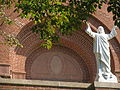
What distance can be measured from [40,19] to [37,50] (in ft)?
19.8

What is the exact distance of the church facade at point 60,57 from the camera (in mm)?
17622

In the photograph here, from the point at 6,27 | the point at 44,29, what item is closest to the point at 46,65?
the point at 6,27

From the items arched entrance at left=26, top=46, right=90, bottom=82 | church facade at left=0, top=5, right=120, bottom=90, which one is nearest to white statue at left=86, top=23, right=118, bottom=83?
church facade at left=0, top=5, right=120, bottom=90

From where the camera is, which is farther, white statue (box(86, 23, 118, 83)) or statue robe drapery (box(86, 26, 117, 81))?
statue robe drapery (box(86, 26, 117, 81))

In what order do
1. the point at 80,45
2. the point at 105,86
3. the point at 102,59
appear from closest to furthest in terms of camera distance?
the point at 105,86
the point at 102,59
the point at 80,45

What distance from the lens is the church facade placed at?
57.8 ft

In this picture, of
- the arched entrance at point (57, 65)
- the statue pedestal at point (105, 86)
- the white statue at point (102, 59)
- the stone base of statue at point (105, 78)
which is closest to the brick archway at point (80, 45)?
the arched entrance at point (57, 65)

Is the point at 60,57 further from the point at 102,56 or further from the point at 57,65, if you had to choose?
the point at 102,56

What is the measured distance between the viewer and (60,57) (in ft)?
62.1

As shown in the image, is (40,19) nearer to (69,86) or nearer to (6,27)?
(69,86)

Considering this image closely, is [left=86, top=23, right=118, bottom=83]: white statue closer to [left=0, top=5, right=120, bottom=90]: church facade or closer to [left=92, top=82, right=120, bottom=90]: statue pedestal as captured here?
[left=92, top=82, right=120, bottom=90]: statue pedestal

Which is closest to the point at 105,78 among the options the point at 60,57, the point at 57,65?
the point at 57,65

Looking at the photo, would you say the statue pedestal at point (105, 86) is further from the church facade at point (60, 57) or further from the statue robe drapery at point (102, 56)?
the church facade at point (60, 57)

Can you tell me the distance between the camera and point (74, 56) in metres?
19.2
